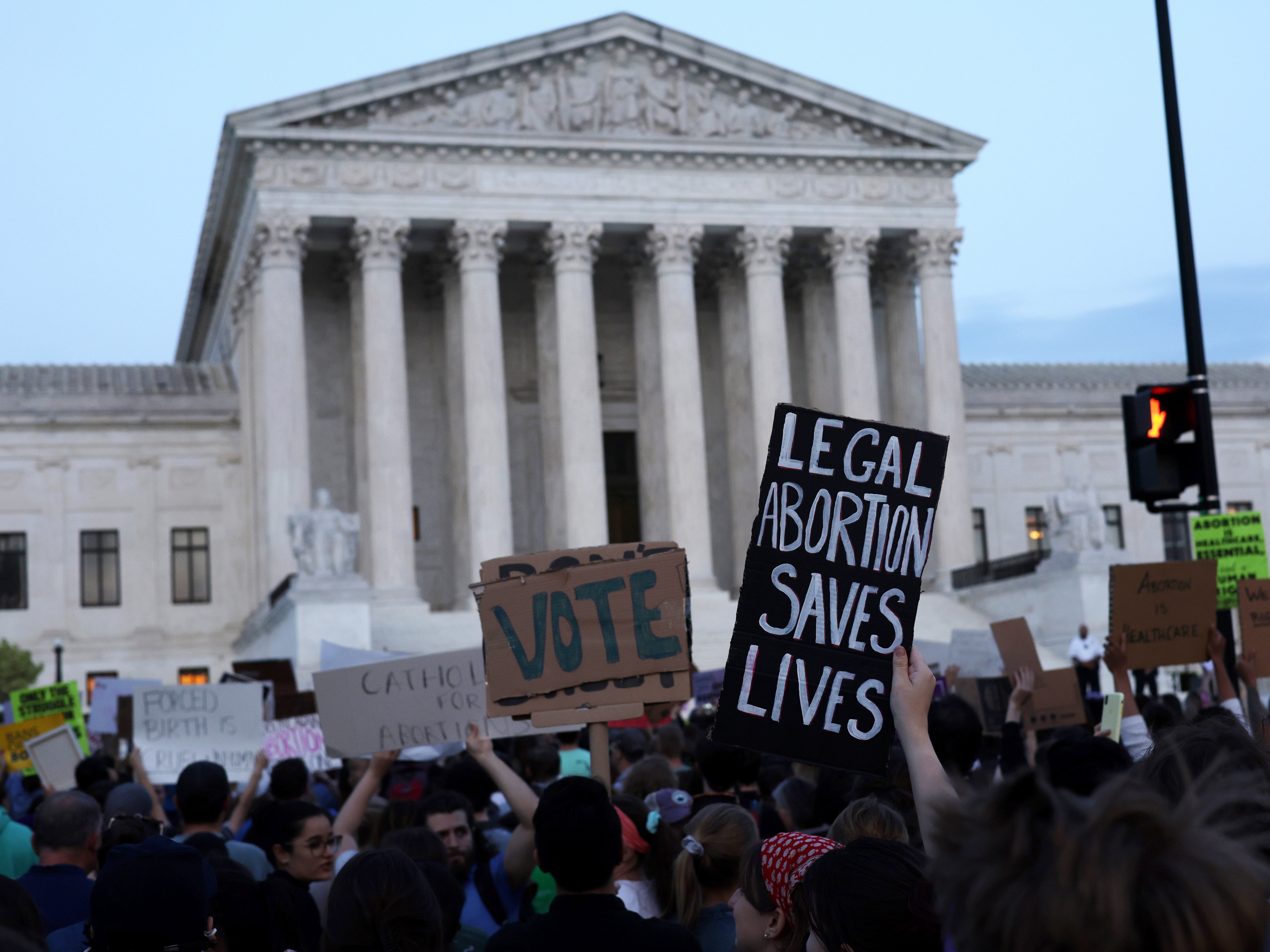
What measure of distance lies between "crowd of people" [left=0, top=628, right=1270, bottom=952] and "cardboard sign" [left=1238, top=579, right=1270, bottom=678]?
753 millimetres

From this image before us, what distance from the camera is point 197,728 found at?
1472 cm

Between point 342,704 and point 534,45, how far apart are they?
38.4 m

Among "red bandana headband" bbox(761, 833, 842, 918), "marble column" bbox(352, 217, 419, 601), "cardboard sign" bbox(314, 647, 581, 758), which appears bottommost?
"red bandana headband" bbox(761, 833, 842, 918)

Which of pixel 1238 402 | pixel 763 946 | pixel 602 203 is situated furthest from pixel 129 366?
pixel 763 946

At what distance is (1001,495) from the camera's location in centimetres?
5641

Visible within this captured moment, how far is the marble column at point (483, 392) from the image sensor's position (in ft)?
145

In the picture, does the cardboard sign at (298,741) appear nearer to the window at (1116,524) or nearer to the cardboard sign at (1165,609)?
the cardboard sign at (1165,609)

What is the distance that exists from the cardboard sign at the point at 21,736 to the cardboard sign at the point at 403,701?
8215 millimetres

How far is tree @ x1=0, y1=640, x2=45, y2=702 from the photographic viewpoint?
4447 centimetres

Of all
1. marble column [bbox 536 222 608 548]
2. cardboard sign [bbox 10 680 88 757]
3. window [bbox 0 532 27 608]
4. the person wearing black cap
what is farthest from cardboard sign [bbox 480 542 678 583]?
window [bbox 0 532 27 608]

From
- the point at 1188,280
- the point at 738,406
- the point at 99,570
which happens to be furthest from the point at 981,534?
the point at 1188,280

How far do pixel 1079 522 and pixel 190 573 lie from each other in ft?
88.7

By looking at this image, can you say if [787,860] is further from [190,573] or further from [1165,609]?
[190,573]

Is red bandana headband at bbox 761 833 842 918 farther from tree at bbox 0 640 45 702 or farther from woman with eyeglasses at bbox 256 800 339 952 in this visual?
tree at bbox 0 640 45 702
